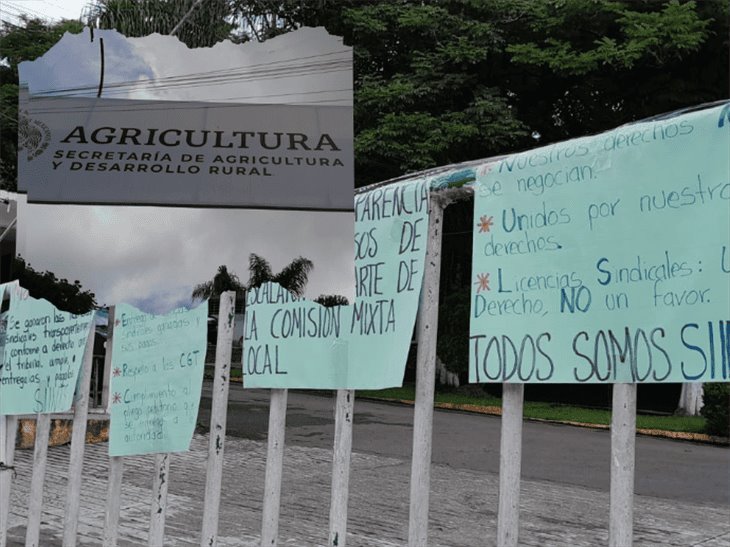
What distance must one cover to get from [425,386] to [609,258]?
71 centimetres

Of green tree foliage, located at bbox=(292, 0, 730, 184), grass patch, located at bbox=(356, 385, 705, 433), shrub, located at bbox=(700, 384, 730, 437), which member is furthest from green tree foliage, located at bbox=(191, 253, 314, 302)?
grass patch, located at bbox=(356, 385, 705, 433)

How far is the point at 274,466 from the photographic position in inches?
120

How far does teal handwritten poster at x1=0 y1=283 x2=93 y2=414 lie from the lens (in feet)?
12.5

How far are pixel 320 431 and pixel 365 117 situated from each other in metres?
6.48

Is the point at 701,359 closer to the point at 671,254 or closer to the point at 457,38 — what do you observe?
the point at 671,254

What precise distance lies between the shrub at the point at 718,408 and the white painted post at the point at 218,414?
10.8 m

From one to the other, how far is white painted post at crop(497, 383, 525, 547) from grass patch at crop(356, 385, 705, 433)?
476 inches

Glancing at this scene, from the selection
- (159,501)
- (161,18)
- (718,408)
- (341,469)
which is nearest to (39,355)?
(159,501)

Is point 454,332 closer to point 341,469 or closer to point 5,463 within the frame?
point 5,463

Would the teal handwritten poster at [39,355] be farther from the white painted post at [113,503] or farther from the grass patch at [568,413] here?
the grass patch at [568,413]

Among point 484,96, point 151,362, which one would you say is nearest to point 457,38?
point 484,96

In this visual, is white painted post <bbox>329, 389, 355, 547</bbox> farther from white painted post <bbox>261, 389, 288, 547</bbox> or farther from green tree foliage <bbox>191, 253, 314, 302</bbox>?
green tree foliage <bbox>191, 253, 314, 302</bbox>

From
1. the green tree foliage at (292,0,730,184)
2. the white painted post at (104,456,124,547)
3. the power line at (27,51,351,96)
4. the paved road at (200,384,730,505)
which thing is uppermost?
the green tree foliage at (292,0,730,184)

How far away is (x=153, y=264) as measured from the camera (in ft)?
24.1
